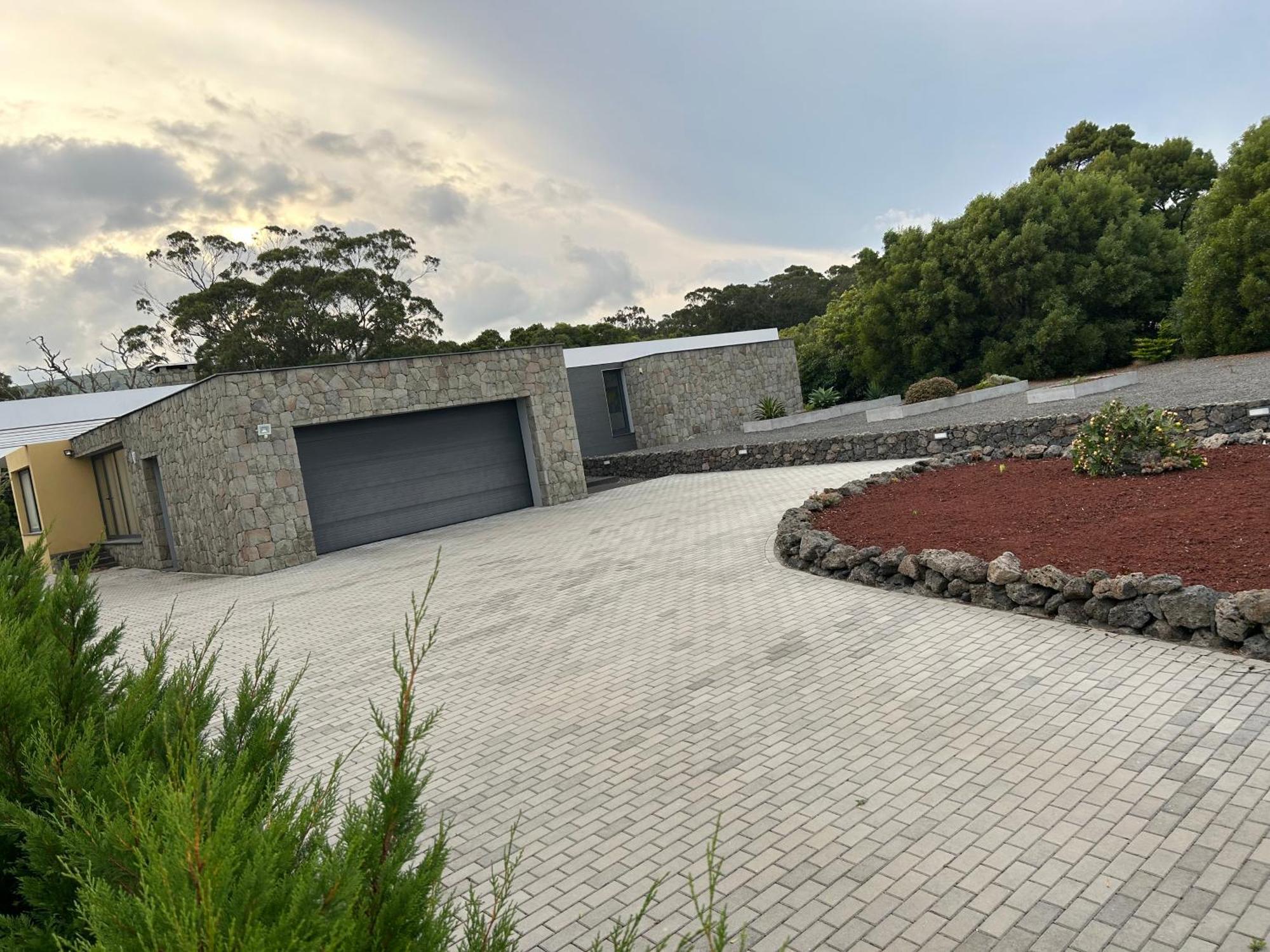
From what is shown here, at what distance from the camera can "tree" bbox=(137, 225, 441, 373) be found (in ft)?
125

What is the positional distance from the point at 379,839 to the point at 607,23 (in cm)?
1590

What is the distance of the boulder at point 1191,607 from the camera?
5.27 meters

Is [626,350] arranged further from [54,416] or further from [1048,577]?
[1048,577]

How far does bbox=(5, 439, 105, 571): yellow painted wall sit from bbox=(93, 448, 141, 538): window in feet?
0.91

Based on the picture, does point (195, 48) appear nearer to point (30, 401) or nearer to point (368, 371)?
point (368, 371)

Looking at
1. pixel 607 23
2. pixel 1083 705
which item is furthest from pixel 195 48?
pixel 1083 705

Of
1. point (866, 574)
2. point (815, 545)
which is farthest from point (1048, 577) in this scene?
point (815, 545)

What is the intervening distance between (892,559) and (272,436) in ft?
36.3

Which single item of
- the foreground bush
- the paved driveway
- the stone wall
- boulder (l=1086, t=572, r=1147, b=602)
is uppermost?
the foreground bush

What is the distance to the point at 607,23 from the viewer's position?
576 inches

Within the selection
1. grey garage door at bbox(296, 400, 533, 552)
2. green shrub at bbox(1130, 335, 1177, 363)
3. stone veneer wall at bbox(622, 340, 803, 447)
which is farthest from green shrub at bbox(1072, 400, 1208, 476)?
green shrub at bbox(1130, 335, 1177, 363)

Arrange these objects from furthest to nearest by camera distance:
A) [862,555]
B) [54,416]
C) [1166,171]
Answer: [1166,171], [54,416], [862,555]

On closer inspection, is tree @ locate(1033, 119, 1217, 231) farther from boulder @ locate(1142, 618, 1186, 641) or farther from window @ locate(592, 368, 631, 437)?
boulder @ locate(1142, 618, 1186, 641)

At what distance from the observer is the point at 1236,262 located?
79.1 ft
